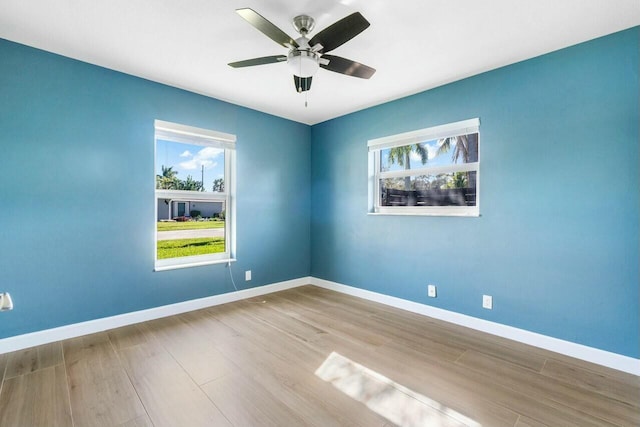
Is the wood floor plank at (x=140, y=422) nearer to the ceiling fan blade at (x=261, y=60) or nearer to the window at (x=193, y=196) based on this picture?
the window at (x=193, y=196)

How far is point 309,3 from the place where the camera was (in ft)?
6.23

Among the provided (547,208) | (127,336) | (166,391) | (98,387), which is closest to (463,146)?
Answer: (547,208)

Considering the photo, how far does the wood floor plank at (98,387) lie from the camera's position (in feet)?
5.30

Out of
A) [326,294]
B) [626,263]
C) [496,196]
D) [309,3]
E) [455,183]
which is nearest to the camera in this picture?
[309,3]

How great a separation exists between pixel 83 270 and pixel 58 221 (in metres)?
0.48

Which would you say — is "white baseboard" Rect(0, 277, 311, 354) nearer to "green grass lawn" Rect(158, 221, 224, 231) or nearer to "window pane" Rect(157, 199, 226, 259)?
"window pane" Rect(157, 199, 226, 259)

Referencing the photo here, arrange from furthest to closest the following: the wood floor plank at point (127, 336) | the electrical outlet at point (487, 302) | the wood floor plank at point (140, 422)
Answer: the electrical outlet at point (487, 302) → the wood floor plank at point (127, 336) → the wood floor plank at point (140, 422)

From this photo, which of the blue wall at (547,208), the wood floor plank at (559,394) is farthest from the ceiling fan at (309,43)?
the wood floor plank at (559,394)

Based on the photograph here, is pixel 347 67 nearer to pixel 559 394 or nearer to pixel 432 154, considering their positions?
pixel 432 154

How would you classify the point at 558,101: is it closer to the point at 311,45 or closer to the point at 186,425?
the point at 311,45

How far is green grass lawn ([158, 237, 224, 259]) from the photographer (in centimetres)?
326

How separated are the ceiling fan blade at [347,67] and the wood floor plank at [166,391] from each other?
7.89 feet

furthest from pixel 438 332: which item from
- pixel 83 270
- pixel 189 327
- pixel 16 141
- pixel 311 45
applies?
pixel 16 141

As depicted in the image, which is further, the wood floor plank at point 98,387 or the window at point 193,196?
the window at point 193,196
